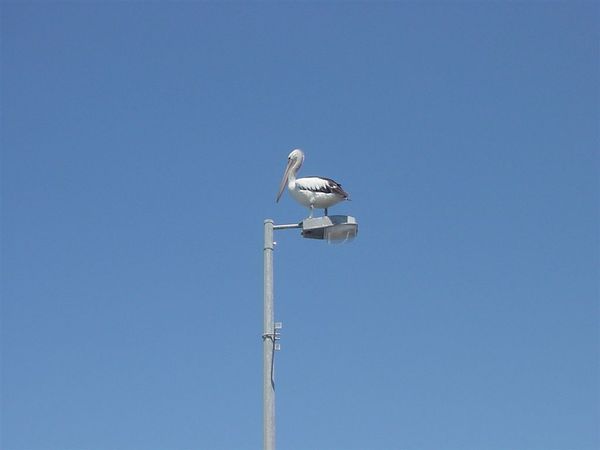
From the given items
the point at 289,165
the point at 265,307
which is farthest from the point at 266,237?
the point at 289,165

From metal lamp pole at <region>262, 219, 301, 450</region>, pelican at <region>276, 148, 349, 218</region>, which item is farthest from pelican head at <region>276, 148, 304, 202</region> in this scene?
metal lamp pole at <region>262, 219, 301, 450</region>

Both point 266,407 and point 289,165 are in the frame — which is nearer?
point 266,407

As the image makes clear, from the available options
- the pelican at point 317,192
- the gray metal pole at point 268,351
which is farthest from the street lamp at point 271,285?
the pelican at point 317,192

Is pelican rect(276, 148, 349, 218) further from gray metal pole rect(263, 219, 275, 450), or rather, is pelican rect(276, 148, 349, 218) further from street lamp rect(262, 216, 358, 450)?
gray metal pole rect(263, 219, 275, 450)

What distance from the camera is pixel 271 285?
36.9 ft

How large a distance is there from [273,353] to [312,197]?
3.20 m

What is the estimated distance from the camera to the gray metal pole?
10695mm

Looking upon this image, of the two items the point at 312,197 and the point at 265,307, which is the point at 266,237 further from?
the point at 312,197

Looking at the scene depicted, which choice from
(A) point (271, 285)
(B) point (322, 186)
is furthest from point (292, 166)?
(A) point (271, 285)

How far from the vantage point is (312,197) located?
1363 cm

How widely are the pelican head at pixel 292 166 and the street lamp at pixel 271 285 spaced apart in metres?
2.23

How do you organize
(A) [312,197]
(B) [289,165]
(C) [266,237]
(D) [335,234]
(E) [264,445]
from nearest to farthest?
(E) [264,445]
(C) [266,237]
(D) [335,234]
(A) [312,197]
(B) [289,165]

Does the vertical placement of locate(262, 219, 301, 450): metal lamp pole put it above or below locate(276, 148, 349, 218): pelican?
A: below

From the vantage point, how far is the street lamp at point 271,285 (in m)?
10.8
